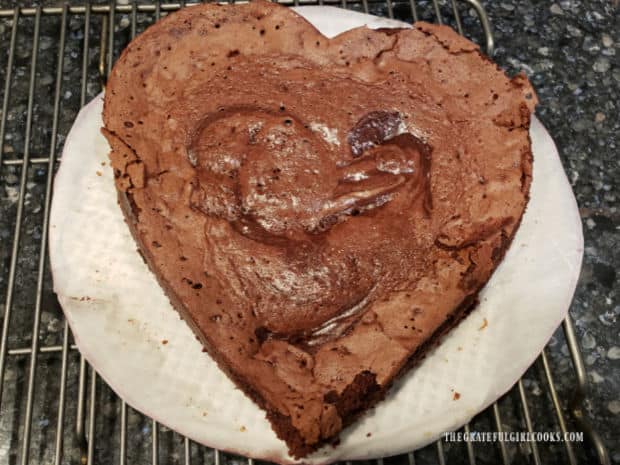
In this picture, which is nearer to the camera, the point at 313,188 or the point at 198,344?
the point at 313,188

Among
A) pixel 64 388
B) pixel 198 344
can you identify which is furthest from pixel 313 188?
pixel 64 388

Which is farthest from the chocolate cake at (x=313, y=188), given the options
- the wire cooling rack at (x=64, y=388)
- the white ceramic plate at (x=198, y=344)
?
the wire cooling rack at (x=64, y=388)

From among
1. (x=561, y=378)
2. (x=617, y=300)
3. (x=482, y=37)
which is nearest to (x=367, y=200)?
(x=561, y=378)

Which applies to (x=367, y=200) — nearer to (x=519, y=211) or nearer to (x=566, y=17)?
(x=519, y=211)

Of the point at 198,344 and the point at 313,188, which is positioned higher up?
the point at 313,188

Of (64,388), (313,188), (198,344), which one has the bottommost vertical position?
(64,388)

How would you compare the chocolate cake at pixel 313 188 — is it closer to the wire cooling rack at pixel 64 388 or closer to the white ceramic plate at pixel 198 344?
the white ceramic plate at pixel 198 344

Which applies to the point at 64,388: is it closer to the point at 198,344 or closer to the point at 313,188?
the point at 198,344
